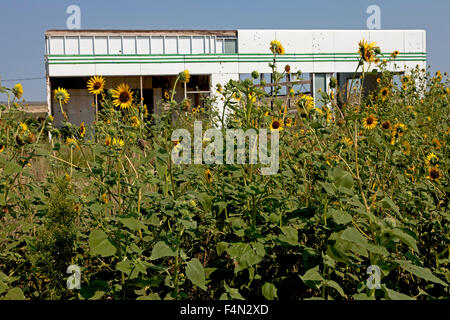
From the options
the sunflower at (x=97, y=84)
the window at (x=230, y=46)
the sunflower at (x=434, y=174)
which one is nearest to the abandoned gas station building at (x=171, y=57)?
the window at (x=230, y=46)

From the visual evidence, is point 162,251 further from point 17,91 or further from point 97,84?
point 97,84

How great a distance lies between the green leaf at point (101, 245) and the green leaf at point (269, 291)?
70 cm

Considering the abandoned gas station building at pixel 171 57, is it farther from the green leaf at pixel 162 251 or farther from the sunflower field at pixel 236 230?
the green leaf at pixel 162 251

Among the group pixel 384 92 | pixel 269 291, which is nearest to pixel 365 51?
pixel 269 291

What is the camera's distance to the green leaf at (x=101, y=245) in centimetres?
175

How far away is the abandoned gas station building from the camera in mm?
18203

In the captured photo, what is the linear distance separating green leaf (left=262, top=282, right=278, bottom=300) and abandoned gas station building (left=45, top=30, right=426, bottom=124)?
52.6 feet

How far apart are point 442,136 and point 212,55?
16637 millimetres

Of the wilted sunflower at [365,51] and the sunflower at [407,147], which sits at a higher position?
the wilted sunflower at [365,51]

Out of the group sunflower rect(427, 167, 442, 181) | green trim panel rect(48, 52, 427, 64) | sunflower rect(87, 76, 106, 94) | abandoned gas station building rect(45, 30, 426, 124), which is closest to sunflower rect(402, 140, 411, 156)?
sunflower rect(427, 167, 442, 181)

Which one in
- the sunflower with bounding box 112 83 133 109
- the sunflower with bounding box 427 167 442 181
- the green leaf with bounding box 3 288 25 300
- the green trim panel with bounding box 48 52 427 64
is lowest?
the green leaf with bounding box 3 288 25 300

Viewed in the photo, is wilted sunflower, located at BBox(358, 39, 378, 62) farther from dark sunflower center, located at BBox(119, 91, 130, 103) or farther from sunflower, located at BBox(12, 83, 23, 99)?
sunflower, located at BBox(12, 83, 23, 99)

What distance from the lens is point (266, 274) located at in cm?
228
